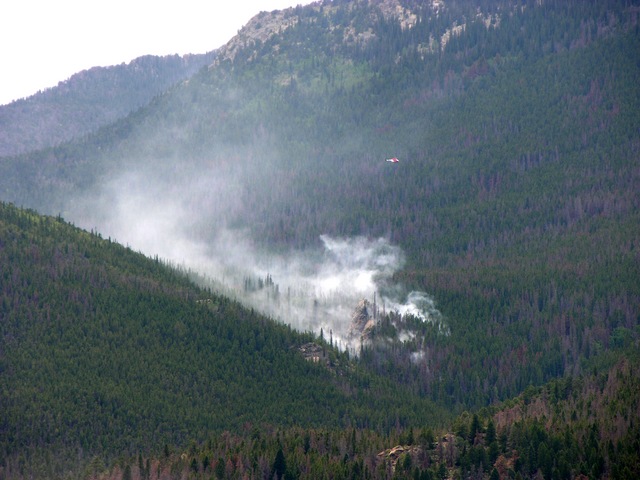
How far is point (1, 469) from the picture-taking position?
199875mm

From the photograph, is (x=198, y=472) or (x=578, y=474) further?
(x=198, y=472)

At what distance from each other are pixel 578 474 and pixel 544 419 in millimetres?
17927

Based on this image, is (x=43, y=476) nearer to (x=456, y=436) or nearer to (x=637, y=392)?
(x=456, y=436)

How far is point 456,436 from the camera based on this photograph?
7495 inches

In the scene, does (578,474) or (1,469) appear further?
(1,469)

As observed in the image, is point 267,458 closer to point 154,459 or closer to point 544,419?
point 154,459

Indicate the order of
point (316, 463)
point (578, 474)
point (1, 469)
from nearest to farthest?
point (578, 474) < point (316, 463) < point (1, 469)

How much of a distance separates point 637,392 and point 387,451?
33.3 metres

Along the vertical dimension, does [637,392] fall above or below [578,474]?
above

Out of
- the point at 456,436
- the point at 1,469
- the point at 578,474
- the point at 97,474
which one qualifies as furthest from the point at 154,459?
the point at 578,474

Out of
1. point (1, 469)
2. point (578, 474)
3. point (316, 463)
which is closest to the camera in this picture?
point (578, 474)

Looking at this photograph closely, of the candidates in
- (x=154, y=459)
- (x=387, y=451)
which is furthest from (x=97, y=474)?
(x=387, y=451)

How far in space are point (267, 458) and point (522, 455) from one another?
31671 millimetres

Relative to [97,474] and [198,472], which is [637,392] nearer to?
[198,472]
